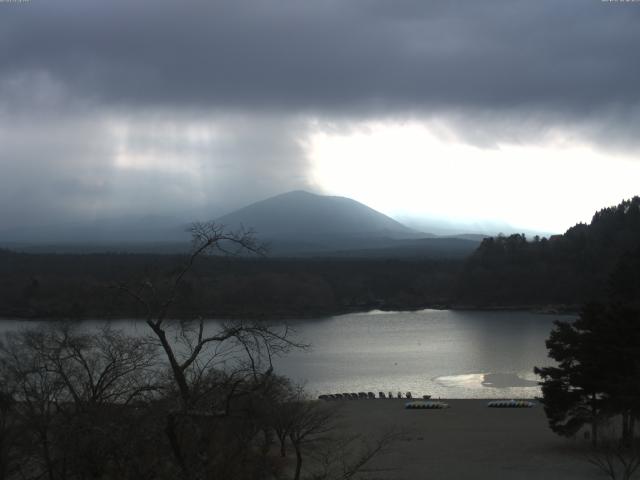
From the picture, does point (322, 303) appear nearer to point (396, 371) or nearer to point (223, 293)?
point (223, 293)

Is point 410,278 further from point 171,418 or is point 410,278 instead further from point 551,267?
point 171,418

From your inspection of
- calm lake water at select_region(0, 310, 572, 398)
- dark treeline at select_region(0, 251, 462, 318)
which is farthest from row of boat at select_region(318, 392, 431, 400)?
dark treeline at select_region(0, 251, 462, 318)

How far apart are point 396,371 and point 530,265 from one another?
3571 cm

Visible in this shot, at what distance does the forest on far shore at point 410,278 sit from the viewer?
4369cm

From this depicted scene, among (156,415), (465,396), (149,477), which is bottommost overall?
(465,396)

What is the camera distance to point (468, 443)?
13.4 meters

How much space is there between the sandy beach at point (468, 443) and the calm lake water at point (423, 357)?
280 centimetres

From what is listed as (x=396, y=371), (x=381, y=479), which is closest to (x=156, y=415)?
(x=381, y=479)

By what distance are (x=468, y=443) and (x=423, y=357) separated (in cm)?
1310

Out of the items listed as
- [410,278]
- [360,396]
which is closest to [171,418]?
[360,396]

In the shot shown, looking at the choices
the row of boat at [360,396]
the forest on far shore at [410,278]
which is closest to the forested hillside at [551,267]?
the forest on far shore at [410,278]

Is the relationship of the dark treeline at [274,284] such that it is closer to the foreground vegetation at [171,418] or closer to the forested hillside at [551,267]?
the forested hillside at [551,267]

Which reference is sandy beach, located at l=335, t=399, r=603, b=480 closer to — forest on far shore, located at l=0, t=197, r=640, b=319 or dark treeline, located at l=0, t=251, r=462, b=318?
dark treeline, located at l=0, t=251, r=462, b=318

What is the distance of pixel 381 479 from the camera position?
10.2 meters
